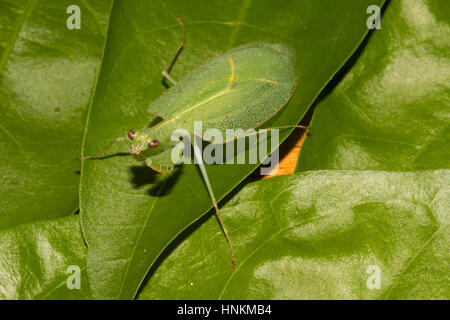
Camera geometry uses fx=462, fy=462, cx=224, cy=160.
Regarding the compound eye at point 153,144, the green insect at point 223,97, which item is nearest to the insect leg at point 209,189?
the green insect at point 223,97

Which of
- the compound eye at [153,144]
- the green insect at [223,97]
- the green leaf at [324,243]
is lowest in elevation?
the green leaf at [324,243]

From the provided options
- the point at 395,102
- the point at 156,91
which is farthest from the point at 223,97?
the point at 395,102

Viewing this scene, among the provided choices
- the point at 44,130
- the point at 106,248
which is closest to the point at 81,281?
the point at 106,248

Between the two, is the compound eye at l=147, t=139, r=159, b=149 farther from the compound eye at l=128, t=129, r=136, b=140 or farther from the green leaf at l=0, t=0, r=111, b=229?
the green leaf at l=0, t=0, r=111, b=229

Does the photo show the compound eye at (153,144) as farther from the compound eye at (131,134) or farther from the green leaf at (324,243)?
the green leaf at (324,243)

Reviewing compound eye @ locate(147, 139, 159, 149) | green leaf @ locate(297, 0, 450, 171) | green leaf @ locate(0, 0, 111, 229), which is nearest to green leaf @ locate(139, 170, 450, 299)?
green leaf @ locate(297, 0, 450, 171)

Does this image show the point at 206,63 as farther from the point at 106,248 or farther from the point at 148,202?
the point at 106,248

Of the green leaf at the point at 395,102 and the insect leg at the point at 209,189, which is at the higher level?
the green leaf at the point at 395,102
